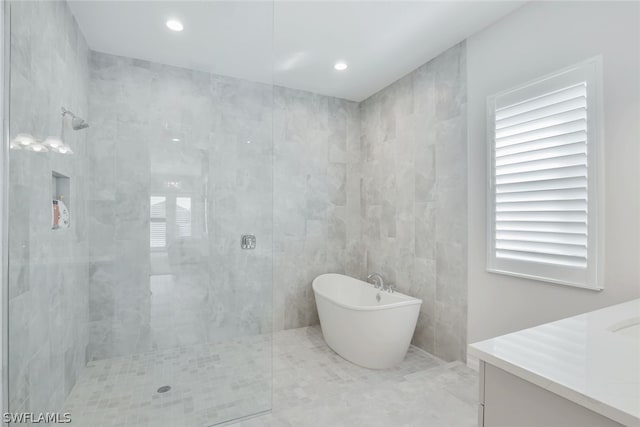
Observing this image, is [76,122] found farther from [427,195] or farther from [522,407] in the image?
[427,195]

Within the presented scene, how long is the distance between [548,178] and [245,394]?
2.33 meters

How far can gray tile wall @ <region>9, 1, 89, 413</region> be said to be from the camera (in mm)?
1346

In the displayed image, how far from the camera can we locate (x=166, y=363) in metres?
1.96

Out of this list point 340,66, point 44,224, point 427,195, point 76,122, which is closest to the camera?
point 44,224

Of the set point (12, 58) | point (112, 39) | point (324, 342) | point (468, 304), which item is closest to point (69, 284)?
point (12, 58)

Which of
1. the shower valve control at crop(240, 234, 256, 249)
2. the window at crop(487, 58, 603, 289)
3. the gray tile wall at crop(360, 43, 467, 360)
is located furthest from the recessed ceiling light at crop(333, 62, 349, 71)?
the shower valve control at crop(240, 234, 256, 249)

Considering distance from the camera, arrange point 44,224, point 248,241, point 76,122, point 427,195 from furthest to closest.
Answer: point 427,195
point 248,241
point 76,122
point 44,224

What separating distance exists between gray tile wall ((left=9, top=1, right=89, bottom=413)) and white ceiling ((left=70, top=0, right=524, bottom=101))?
27 cm

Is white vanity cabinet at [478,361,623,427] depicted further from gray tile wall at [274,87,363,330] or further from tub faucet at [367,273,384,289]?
gray tile wall at [274,87,363,330]

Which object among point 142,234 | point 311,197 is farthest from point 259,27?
point 311,197

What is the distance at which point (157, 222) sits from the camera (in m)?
1.98

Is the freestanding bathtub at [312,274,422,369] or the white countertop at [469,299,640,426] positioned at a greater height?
the white countertop at [469,299,640,426]

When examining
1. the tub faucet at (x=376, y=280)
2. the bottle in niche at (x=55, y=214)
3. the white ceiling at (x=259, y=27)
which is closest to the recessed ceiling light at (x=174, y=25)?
the white ceiling at (x=259, y=27)

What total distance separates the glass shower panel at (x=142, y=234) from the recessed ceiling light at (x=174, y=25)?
0.49ft
